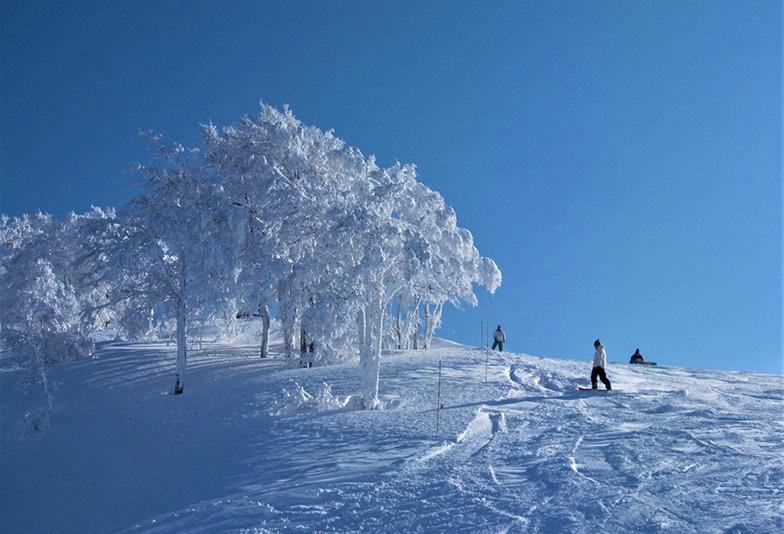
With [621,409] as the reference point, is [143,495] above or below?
below

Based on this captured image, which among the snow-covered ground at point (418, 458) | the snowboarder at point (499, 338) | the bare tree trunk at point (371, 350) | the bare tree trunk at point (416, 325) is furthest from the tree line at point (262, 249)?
the bare tree trunk at point (416, 325)

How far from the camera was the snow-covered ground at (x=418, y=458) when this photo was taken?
21.3 feet

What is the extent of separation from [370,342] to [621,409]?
6873 mm

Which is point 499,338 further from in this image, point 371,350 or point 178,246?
point 178,246

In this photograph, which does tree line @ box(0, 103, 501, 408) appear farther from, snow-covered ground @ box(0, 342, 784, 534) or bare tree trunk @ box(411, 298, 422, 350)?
bare tree trunk @ box(411, 298, 422, 350)

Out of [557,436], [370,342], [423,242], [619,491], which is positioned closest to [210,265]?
[370,342]

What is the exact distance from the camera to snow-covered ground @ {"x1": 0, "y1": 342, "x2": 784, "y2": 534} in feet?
21.3

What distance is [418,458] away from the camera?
340 inches

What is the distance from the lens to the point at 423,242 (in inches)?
508

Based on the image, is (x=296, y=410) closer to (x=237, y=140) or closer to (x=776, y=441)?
(x=776, y=441)

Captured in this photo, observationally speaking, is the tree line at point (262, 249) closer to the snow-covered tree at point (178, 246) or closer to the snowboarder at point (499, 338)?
the snow-covered tree at point (178, 246)

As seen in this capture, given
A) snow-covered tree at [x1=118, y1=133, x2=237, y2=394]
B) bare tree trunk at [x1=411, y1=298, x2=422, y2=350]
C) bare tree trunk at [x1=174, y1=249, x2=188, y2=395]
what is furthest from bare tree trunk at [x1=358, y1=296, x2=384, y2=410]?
bare tree trunk at [x1=411, y1=298, x2=422, y2=350]

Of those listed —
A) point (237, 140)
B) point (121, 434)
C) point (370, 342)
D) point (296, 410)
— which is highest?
point (237, 140)

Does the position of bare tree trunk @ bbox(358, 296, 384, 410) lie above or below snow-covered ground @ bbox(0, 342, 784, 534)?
above
